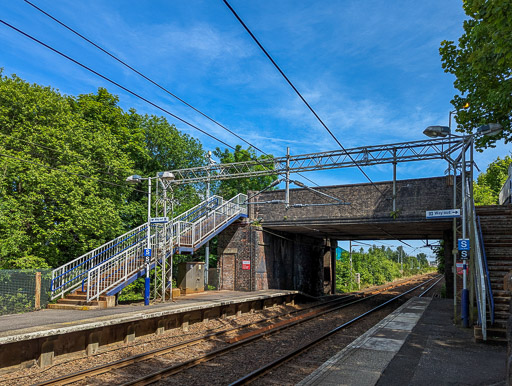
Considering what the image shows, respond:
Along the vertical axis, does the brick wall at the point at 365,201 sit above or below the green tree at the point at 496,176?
below

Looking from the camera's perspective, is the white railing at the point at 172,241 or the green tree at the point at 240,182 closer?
the white railing at the point at 172,241

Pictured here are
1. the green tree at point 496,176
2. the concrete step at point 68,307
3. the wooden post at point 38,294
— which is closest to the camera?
the concrete step at point 68,307

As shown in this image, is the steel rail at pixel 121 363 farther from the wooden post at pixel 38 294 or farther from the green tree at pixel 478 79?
the green tree at pixel 478 79

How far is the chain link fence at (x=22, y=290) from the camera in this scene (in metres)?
13.5

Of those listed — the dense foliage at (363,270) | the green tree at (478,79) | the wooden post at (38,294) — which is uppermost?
the green tree at (478,79)

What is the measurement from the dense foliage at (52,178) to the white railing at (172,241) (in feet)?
15.0

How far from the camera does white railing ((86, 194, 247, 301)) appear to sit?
1466cm

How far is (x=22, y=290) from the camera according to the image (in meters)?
13.8

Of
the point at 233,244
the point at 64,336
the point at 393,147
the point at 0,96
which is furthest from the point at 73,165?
the point at 393,147

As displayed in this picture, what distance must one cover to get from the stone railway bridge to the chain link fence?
35.1ft

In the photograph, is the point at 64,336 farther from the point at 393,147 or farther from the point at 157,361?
the point at 393,147

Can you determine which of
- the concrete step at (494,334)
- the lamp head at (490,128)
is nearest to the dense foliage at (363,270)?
the lamp head at (490,128)

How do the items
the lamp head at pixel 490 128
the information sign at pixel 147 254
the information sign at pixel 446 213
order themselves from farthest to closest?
1. the information sign at pixel 147 254
2. the information sign at pixel 446 213
3. the lamp head at pixel 490 128

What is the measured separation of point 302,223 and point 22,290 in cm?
1390
